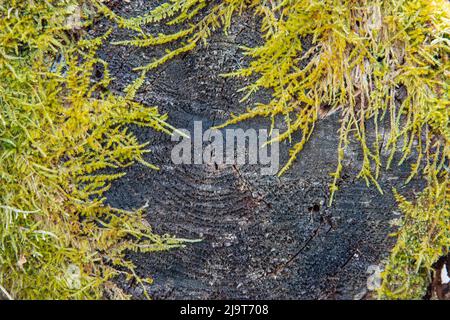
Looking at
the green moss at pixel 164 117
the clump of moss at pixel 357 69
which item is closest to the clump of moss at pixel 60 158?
the green moss at pixel 164 117

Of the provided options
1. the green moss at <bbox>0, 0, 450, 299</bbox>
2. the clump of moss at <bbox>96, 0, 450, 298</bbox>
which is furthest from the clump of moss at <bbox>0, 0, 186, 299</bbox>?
the clump of moss at <bbox>96, 0, 450, 298</bbox>

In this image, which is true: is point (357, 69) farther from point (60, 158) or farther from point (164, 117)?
point (60, 158)

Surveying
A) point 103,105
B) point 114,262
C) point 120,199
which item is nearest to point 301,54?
point 103,105

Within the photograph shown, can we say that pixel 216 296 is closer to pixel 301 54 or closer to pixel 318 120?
pixel 318 120

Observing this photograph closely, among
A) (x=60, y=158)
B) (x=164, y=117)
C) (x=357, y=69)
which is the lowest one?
(x=60, y=158)

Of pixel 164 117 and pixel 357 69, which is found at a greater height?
pixel 357 69

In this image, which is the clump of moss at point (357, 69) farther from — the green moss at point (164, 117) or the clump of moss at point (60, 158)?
the clump of moss at point (60, 158)

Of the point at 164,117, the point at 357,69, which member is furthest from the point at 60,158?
the point at 357,69
